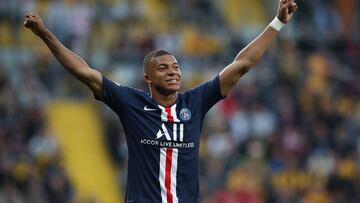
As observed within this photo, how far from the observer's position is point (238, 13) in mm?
23203

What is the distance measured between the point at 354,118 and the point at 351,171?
1549 millimetres

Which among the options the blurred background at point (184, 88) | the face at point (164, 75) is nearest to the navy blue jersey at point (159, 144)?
the face at point (164, 75)

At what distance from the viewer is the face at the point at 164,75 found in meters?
8.05

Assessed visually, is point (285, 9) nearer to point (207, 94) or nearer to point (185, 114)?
point (207, 94)

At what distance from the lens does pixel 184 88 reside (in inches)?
727

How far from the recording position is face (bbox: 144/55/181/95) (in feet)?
26.4

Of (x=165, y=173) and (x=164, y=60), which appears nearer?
(x=165, y=173)

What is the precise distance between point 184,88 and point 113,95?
412 inches

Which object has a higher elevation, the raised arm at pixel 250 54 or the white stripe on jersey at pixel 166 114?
the raised arm at pixel 250 54

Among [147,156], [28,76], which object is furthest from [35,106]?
[147,156]

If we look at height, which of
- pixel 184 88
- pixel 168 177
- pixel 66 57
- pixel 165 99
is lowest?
pixel 168 177

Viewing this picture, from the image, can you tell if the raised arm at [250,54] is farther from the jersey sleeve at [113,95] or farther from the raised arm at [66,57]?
the raised arm at [66,57]

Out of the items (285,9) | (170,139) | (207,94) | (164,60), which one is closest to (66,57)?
(164,60)

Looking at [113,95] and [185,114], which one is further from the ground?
[113,95]
